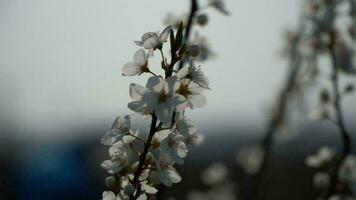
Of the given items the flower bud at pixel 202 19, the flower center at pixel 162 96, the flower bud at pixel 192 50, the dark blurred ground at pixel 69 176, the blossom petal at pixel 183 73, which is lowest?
the dark blurred ground at pixel 69 176

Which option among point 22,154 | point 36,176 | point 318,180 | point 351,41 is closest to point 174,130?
point 318,180

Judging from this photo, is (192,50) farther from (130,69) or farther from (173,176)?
(173,176)

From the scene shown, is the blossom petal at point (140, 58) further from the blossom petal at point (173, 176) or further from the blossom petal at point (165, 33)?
the blossom petal at point (173, 176)

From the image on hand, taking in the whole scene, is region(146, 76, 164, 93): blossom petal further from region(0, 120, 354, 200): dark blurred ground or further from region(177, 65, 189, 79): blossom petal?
region(0, 120, 354, 200): dark blurred ground

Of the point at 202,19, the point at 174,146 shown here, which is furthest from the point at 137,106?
the point at 202,19

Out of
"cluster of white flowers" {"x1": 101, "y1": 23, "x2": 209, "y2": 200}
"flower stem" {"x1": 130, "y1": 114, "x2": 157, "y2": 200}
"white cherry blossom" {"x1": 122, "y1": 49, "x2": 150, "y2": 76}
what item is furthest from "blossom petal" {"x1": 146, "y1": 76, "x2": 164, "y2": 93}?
"white cherry blossom" {"x1": 122, "y1": 49, "x2": 150, "y2": 76}

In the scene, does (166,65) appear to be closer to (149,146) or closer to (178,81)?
(178,81)

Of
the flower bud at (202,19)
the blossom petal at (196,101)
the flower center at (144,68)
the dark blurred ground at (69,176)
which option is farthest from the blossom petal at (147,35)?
the dark blurred ground at (69,176)
